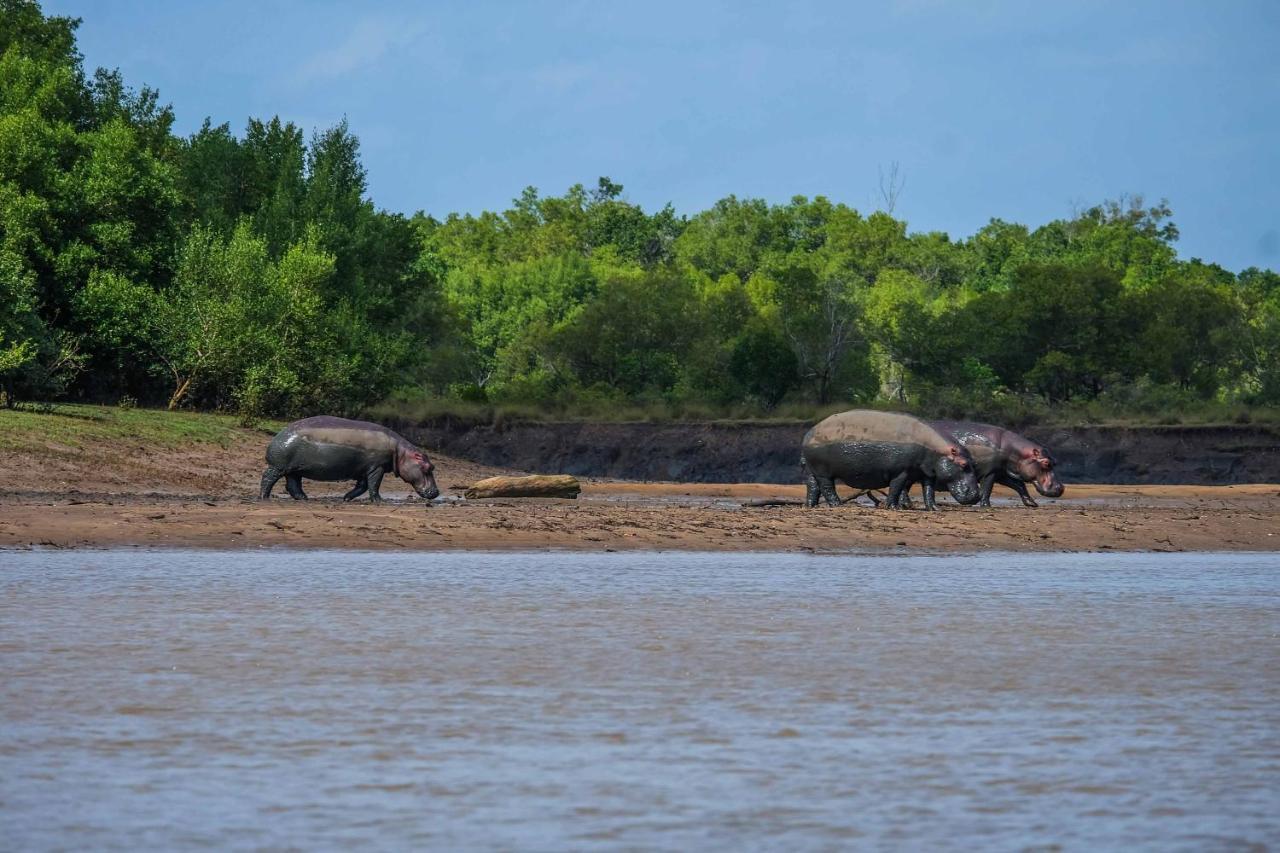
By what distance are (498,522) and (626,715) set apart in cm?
1322

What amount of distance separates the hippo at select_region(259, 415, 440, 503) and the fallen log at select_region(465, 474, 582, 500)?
221 centimetres

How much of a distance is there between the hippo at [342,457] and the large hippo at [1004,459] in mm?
8765

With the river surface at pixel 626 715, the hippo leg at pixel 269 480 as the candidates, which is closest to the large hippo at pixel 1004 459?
Answer: the hippo leg at pixel 269 480

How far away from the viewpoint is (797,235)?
11300cm

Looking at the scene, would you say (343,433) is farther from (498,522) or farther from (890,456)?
(890,456)

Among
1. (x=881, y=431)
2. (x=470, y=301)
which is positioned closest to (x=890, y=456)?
(x=881, y=431)

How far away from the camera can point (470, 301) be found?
307 feet

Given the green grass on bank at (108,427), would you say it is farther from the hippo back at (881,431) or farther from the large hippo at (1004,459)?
the large hippo at (1004,459)

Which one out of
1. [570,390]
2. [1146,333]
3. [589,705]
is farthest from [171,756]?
[1146,333]

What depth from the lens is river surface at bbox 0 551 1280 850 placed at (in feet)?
20.2

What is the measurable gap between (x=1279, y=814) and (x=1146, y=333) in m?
57.6

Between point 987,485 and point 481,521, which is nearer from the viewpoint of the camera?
point 481,521

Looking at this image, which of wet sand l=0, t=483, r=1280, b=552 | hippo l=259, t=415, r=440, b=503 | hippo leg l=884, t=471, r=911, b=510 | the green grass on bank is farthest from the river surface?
the green grass on bank

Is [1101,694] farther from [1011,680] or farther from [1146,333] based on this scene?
[1146,333]
